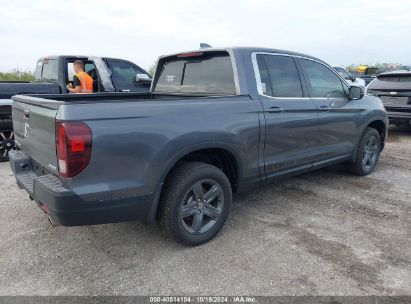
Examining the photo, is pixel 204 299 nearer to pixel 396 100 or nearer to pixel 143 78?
pixel 143 78

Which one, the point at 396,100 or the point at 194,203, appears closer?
the point at 194,203

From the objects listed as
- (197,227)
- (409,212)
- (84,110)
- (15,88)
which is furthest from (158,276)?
(15,88)

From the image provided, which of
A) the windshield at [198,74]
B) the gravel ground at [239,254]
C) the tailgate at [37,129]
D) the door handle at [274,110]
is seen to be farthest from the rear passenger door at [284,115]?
the tailgate at [37,129]

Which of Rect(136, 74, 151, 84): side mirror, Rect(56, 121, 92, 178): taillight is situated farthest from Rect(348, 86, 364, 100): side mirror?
Rect(136, 74, 151, 84): side mirror

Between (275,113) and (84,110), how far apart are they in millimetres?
2020

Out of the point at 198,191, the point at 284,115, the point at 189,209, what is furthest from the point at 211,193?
the point at 284,115

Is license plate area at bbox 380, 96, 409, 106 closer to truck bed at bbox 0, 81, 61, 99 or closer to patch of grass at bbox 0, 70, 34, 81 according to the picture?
truck bed at bbox 0, 81, 61, 99

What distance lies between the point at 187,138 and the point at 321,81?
7.83 ft

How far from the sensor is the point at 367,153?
18.5 ft

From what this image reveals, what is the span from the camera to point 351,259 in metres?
3.21

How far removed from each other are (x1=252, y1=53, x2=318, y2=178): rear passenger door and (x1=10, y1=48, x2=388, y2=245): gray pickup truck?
12 mm

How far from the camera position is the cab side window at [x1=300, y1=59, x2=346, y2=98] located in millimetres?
4559

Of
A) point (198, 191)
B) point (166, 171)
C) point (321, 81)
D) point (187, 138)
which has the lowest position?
point (198, 191)

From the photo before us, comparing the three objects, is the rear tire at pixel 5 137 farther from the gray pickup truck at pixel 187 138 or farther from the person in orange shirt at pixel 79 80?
the gray pickup truck at pixel 187 138
